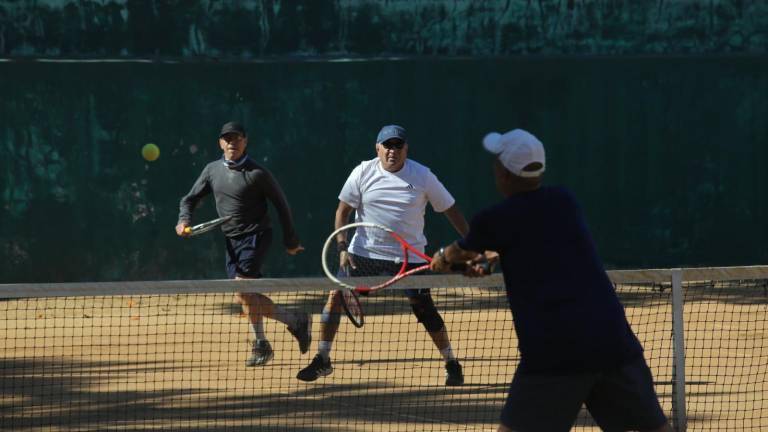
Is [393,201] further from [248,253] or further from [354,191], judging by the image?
[248,253]

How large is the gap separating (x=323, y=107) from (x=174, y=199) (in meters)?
1.71

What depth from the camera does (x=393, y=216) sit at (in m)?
7.84

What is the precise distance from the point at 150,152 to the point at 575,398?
9.09 m

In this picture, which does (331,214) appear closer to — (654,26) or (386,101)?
(386,101)

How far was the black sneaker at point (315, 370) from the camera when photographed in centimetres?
781

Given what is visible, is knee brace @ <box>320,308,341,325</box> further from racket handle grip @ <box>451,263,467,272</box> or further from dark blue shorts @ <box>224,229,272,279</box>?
racket handle grip @ <box>451,263,467,272</box>

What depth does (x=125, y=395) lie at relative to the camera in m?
7.69

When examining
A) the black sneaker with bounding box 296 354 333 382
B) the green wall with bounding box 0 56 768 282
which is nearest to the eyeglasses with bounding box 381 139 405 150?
the black sneaker with bounding box 296 354 333 382

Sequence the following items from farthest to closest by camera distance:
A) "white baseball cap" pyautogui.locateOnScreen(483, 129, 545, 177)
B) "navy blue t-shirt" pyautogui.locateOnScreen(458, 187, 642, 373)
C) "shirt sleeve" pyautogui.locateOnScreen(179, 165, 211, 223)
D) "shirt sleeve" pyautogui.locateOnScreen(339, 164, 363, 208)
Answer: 1. "shirt sleeve" pyautogui.locateOnScreen(179, 165, 211, 223)
2. "shirt sleeve" pyautogui.locateOnScreen(339, 164, 363, 208)
3. "white baseball cap" pyautogui.locateOnScreen(483, 129, 545, 177)
4. "navy blue t-shirt" pyautogui.locateOnScreen(458, 187, 642, 373)

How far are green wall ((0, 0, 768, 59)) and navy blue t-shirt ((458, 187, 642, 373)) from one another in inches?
350

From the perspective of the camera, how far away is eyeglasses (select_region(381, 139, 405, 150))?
7812mm

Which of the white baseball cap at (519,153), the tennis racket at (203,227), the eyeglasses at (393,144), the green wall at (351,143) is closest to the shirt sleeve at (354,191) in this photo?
the eyeglasses at (393,144)

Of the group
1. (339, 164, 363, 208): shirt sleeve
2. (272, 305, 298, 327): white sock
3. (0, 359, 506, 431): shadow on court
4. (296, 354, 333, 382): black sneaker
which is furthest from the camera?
(272, 305, 298, 327): white sock

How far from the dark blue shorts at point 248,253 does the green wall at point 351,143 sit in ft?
15.2
